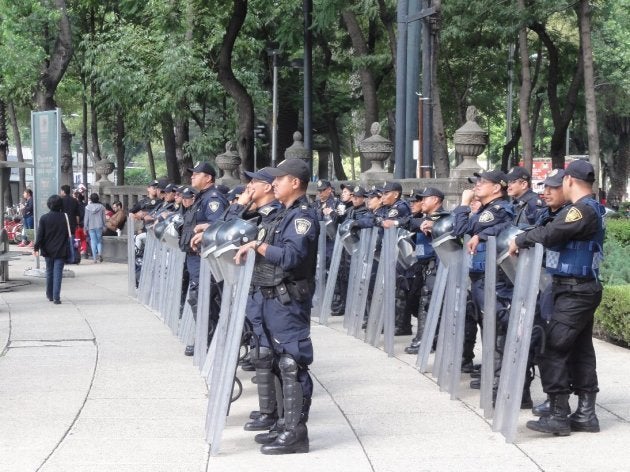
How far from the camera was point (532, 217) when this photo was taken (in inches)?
358

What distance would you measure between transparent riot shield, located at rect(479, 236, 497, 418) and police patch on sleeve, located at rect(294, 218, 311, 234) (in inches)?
58.5

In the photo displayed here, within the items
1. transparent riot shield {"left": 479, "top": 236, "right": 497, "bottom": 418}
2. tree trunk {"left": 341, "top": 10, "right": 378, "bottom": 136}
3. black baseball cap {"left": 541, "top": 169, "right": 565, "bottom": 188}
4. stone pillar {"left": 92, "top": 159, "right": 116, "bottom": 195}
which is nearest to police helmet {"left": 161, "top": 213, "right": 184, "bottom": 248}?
transparent riot shield {"left": 479, "top": 236, "right": 497, "bottom": 418}

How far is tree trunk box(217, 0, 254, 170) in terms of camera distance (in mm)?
25625

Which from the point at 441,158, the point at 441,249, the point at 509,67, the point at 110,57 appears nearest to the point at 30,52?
the point at 110,57

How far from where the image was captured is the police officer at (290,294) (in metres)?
7.24

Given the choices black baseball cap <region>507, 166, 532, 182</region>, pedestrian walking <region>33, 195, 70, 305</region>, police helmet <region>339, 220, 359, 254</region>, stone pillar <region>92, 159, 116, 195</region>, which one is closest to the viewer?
black baseball cap <region>507, 166, 532, 182</region>

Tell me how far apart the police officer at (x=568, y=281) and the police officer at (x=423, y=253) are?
9.61 ft

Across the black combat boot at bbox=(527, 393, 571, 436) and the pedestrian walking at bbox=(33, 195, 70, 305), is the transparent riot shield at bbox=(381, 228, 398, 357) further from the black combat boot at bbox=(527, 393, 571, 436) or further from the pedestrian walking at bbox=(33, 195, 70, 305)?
the pedestrian walking at bbox=(33, 195, 70, 305)

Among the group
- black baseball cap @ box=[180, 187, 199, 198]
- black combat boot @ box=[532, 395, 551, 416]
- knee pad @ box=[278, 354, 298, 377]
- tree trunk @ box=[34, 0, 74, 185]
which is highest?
tree trunk @ box=[34, 0, 74, 185]

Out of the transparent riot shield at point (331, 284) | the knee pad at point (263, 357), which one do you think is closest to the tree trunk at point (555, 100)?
the transparent riot shield at point (331, 284)

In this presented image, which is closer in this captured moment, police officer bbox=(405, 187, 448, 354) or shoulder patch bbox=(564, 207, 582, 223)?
shoulder patch bbox=(564, 207, 582, 223)

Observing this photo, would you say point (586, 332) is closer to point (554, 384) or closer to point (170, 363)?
point (554, 384)

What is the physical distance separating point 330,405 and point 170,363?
265 centimetres

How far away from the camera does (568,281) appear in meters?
7.71
